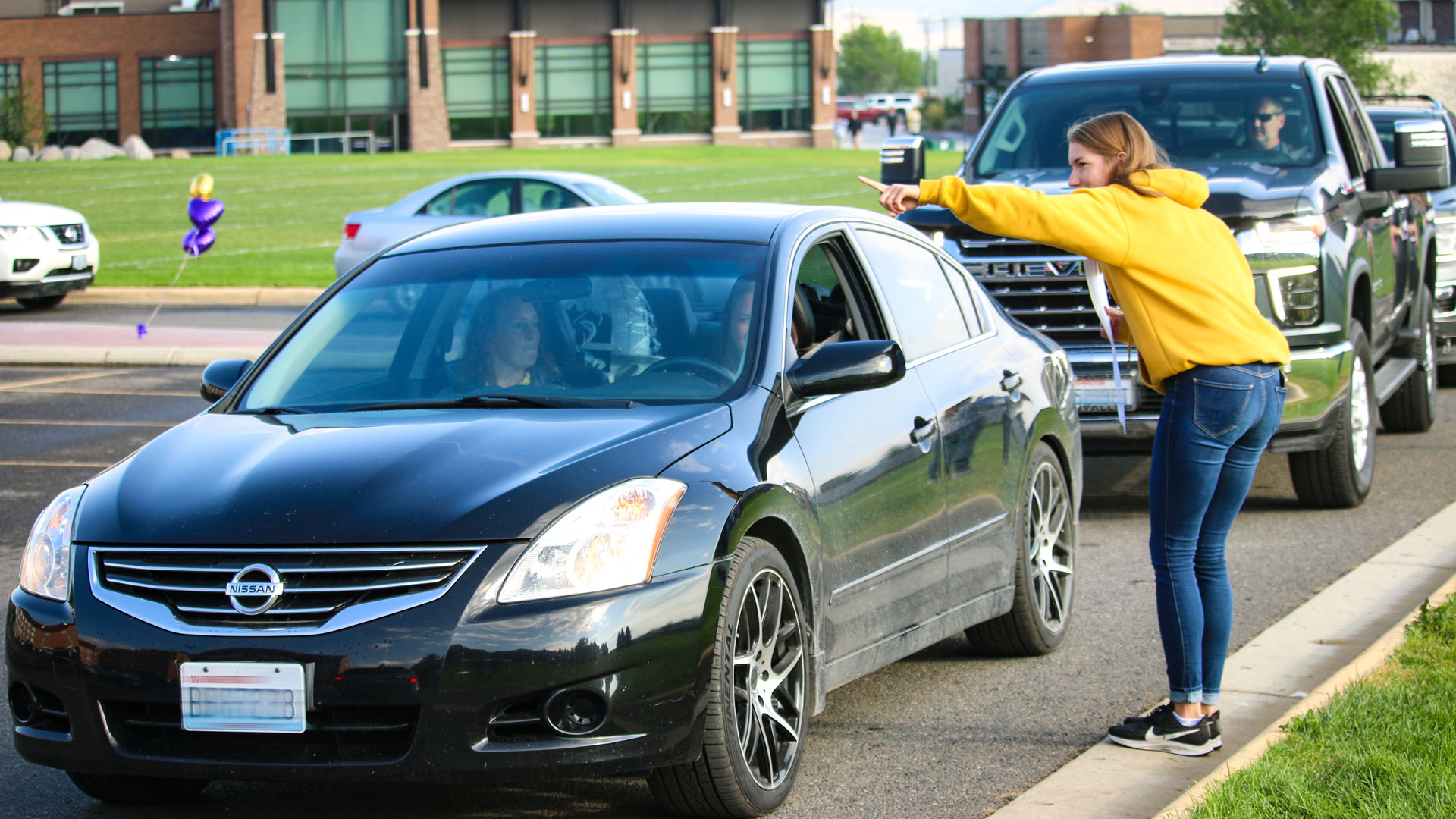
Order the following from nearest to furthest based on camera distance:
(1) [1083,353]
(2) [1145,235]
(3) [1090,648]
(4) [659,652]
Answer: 1. (4) [659,652]
2. (2) [1145,235]
3. (3) [1090,648]
4. (1) [1083,353]

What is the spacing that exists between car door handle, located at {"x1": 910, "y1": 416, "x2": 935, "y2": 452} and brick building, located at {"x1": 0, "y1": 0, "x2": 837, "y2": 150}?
74830 mm

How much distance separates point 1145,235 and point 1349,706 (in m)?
1.50

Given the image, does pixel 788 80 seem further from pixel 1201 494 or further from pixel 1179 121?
pixel 1201 494

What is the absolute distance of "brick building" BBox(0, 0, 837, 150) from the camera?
77.6 meters

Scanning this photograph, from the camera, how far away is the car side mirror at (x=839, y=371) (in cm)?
490

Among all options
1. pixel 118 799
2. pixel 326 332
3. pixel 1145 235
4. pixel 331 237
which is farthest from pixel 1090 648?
pixel 331 237

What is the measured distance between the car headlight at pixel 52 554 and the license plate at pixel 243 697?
1.54 feet

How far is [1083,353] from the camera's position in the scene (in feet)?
29.7

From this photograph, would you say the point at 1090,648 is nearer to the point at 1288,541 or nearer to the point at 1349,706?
the point at 1349,706

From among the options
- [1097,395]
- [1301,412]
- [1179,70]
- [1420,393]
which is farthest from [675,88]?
[1301,412]

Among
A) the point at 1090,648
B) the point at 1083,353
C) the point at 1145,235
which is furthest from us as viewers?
the point at 1083,353

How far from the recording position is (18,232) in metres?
20.0

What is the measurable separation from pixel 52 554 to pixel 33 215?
56.3 ft

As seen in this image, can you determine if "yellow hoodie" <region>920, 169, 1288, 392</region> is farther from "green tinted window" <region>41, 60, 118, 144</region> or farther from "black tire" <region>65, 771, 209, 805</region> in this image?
"green tinted window" <region>41, 60, 118, 144</region>
